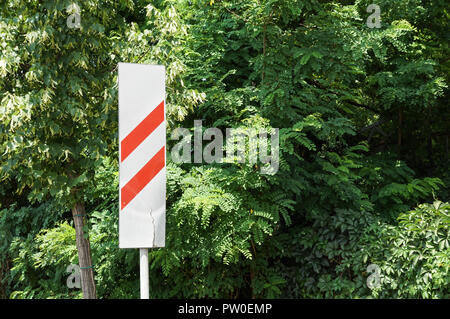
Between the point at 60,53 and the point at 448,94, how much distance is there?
7246mm

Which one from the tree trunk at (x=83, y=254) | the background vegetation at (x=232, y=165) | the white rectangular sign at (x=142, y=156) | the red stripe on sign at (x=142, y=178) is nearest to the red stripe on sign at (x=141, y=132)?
the white rectangular sign at (x=142, y=156)

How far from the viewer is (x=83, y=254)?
5.47m

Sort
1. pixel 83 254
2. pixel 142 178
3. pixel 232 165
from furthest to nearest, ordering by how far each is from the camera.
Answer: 1. pixel 232 165
2. pixel 83 254
3. pixel 142 178

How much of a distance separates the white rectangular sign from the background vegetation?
2.04 metres

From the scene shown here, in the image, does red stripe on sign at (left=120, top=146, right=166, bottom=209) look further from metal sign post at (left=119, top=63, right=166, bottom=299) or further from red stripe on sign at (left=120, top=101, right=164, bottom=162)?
red stripe on sign at (left=120, top=101, right=164, bottom=162)

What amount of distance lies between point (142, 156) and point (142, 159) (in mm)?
18

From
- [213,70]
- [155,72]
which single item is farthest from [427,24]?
[155,72]

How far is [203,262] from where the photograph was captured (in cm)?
566

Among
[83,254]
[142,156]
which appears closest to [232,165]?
[83,254]

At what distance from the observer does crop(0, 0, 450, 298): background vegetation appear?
4.83m

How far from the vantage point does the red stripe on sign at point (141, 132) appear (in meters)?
2.68

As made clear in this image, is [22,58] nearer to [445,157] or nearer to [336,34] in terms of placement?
[336,34]

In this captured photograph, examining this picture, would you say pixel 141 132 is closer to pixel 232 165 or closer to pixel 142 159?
pixel 142 159

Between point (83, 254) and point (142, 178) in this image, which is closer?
point (142, 178)
